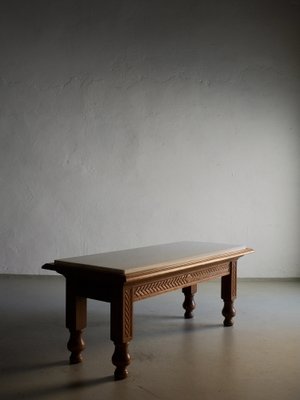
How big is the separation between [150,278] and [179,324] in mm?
1157

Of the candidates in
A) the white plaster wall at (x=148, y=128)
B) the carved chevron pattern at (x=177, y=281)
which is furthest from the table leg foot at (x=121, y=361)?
the white plaster wall at (x=148, y=128)

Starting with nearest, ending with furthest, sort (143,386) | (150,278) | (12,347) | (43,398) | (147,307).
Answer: (43,398) → (143,386) → (150,278) → (12,347) → (147,307)

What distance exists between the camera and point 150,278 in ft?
8.75

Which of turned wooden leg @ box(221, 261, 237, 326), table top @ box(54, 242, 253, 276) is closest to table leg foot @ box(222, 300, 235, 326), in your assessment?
turned wooden leg @ box(221, 261, 237, 326)

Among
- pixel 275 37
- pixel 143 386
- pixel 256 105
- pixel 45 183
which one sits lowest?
pixel 143 386

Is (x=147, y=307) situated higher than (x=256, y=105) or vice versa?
(x=256, y=105)

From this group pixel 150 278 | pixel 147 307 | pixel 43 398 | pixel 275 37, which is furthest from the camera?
pixel 275 37

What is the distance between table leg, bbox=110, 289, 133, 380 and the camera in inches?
101

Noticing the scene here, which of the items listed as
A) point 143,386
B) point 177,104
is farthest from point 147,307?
point 177,104

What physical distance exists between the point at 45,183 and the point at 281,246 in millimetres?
2809

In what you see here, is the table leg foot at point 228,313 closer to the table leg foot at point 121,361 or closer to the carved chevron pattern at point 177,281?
the carved chevron pattern at point 177,281

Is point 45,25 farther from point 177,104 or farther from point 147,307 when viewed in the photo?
point 147,307

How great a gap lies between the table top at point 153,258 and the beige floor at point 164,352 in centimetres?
58

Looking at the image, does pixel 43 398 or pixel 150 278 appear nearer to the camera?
pixel 43 398
